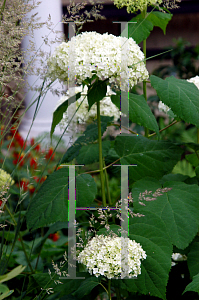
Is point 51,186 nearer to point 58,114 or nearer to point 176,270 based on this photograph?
point 58,114

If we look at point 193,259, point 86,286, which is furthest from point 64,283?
point 193,259

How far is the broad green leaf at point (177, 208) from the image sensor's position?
66cm

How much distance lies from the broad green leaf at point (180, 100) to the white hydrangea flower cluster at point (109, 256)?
0.33 meters

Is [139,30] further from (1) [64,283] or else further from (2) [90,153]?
(1) [64,283]

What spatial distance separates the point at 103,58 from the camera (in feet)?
2.16

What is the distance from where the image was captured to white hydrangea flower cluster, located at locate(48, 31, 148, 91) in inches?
26.0

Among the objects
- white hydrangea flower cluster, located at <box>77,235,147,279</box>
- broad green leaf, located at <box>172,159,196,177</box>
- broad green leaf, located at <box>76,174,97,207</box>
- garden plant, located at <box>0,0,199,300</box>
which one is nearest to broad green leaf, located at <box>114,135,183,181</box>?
garden plant, located at <box>0,0,199,300</box>

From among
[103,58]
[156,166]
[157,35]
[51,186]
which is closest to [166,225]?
[156,166]

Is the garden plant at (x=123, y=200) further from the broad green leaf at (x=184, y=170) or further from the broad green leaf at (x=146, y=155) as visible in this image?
the broad green leaf at (x=184, y=170)

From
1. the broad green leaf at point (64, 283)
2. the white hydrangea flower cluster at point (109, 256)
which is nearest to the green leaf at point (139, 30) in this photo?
the white hydrangea flower cluster at point (109, 256)

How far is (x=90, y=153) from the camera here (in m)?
0.89

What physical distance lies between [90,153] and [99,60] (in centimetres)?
31

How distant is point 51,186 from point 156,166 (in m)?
0.29

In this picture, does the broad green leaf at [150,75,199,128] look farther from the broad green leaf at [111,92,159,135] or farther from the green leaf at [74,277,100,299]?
the green leaf at [74,277,100,299]
